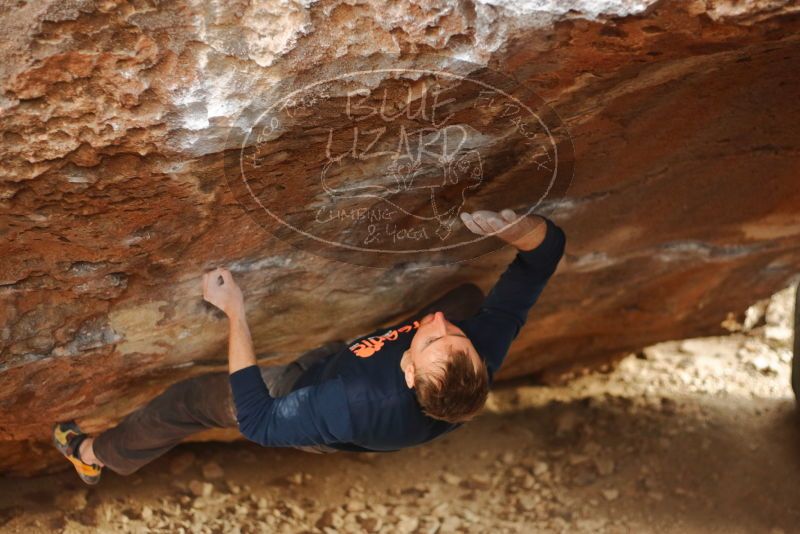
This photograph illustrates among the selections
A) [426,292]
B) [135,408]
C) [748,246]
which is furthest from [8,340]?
[748,246]

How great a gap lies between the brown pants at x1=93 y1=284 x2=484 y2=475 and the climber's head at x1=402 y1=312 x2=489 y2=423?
1.26 ft

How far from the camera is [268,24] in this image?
1641 mm

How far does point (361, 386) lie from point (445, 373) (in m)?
0.23

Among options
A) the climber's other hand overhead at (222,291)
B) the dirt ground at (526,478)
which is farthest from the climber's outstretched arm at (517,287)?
the dirt ground at (526,478)

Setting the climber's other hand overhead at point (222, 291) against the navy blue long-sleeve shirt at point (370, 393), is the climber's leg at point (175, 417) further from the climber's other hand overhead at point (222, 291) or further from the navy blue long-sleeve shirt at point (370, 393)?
the climber's other hand overhead at point (222, 291)

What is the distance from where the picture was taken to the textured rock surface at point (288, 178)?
165cm

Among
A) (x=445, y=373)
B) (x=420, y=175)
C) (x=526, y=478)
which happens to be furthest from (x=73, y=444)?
(x=526, y=478)

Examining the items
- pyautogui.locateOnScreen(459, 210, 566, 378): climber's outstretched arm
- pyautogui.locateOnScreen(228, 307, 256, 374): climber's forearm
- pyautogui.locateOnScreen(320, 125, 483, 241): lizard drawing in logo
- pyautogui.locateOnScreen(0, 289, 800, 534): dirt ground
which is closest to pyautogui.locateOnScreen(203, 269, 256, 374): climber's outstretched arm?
pyautogui.locateOnScreen(228, 307, 256, 374): climber's forearm

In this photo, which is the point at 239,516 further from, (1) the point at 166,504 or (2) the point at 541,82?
(2) the point at 541,82

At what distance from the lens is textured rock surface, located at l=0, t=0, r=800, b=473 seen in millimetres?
1652

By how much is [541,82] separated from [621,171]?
0.72 m

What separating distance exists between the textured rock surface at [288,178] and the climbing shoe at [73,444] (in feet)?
0.19

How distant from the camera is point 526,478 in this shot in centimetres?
343

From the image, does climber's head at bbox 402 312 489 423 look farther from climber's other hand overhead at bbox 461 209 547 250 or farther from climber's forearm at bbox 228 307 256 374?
climber's forearm at bbox 228 307 256 374
